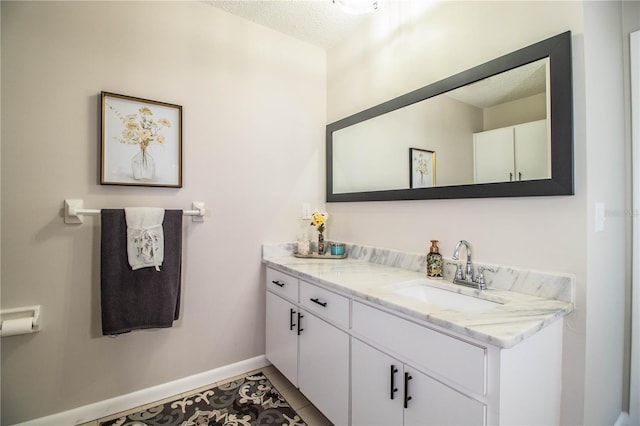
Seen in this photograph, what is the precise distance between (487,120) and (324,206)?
1.35 meters

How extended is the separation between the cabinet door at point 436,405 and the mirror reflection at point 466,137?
90 cm

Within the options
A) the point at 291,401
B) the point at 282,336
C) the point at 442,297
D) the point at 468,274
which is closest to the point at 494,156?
the point at 468,274

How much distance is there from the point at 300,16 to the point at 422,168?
53.7 inches

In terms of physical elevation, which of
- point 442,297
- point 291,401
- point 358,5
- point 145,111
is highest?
point 358,5

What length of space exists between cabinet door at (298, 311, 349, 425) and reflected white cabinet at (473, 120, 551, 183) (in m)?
1.02

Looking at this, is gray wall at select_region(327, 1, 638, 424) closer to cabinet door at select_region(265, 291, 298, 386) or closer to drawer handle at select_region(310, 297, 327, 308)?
drawer handle at select_region(310, 297, 327, 308)

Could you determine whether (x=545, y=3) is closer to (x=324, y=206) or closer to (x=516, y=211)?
(x=516, y=211)

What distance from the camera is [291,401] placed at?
174cm

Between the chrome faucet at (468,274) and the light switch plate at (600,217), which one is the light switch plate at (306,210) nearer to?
the chrome faucet at (468,274)

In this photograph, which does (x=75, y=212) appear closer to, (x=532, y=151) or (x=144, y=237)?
(x=144, y=237)

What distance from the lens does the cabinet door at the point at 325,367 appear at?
4.52 ft

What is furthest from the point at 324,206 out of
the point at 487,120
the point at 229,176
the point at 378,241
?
the point at 487,120

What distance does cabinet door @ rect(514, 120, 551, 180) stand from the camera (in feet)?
3.83

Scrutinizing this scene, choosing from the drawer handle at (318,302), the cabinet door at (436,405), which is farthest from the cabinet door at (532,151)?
the drawer handle at (318,302)
